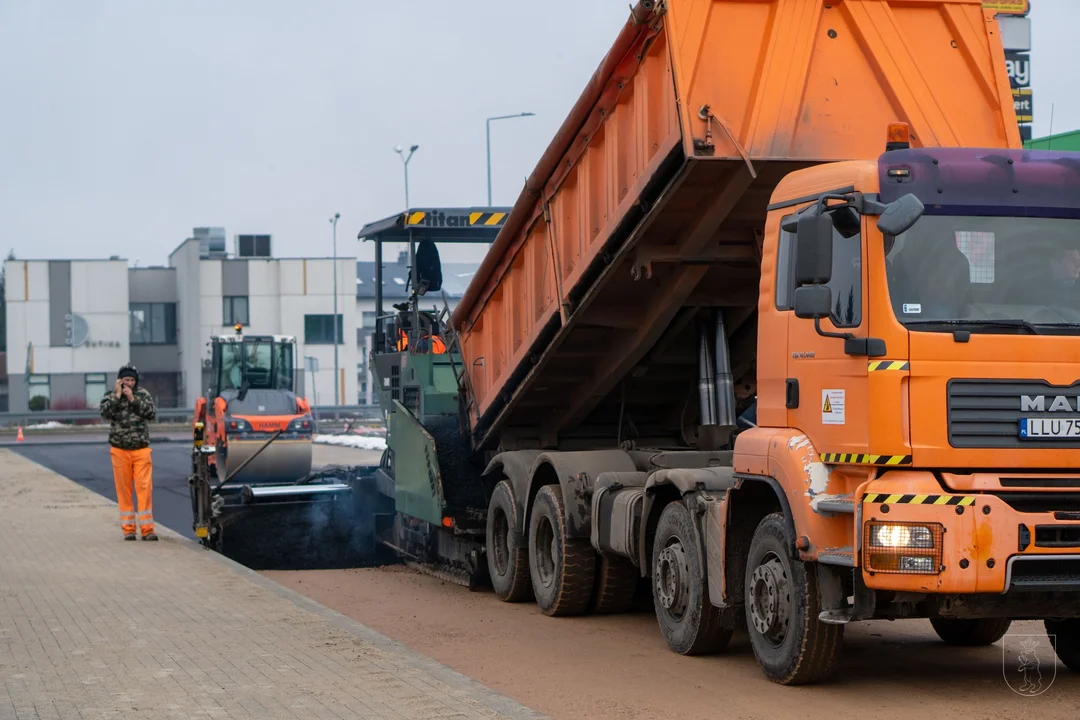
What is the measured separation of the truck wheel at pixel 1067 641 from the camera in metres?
8.58

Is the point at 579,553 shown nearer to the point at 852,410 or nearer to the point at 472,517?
the point at 472,517

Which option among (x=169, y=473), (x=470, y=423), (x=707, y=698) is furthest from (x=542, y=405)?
(x=169, y=473)

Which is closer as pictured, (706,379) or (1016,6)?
(706,379)

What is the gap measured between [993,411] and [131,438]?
1071 centimetres

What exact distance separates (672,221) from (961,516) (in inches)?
123

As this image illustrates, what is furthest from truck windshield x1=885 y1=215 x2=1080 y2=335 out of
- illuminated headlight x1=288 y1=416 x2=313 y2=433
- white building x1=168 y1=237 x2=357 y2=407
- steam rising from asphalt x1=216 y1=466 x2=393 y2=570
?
white building x1=168 y1=237 x2=357 y2=407

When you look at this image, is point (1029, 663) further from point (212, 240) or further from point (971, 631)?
point (212, 240)

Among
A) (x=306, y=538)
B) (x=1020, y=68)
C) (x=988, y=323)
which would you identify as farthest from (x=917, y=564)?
(x=1020, y=68)

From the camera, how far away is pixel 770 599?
8070 millimetres

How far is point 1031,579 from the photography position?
7180 millimetres

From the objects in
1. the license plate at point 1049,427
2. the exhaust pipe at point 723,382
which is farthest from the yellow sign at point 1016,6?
the license plate at point 1049,427

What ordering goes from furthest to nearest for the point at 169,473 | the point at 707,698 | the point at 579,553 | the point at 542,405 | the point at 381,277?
1. the point at 169,473
2. the point at 381,277
3. the point at 542,405
4. the point at 579,553
5. the point at 707,698

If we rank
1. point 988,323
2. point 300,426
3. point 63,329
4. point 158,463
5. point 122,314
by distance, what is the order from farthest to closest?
1. point 122,314
2. point 63,329
3. point 158,463
4. point 300,426
5. point 988,323

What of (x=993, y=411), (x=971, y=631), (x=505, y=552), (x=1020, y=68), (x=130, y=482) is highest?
(x=1020, y=68)
